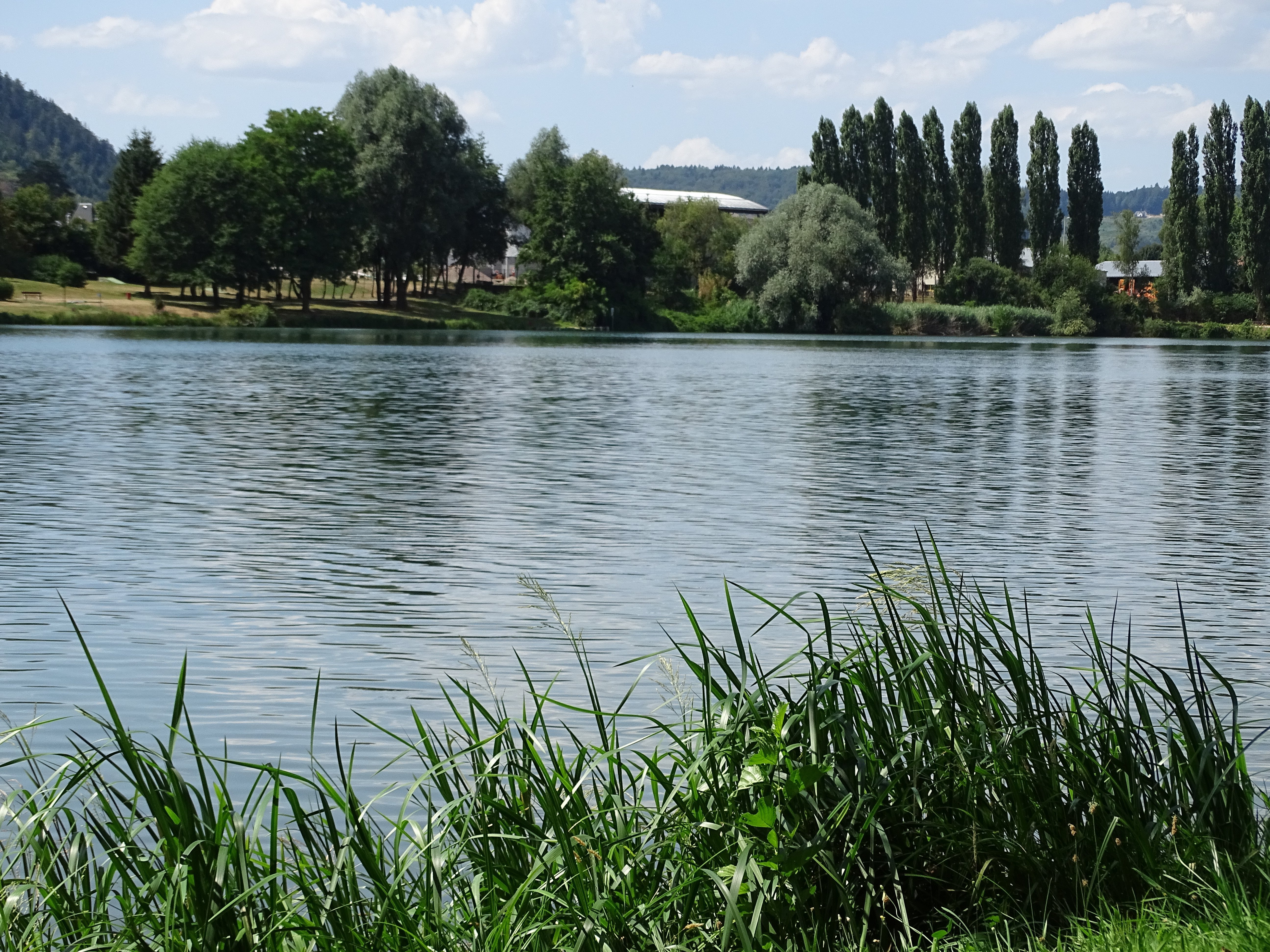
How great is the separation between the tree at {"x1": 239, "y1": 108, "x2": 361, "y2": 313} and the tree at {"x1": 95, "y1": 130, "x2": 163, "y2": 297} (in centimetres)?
958

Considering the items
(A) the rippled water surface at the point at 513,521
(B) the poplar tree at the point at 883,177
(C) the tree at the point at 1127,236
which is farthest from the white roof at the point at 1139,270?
(A) the rippled water surface at the point at 513,521

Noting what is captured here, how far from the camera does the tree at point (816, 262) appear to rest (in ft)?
262

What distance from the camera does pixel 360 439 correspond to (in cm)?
2348

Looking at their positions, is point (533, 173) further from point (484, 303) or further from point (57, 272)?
point (57, 272)

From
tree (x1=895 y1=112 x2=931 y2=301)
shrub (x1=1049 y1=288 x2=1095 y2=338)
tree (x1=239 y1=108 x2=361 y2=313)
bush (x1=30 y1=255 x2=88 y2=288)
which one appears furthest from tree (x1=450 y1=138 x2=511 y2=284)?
shrub (x1=1049 y1=288 x2=1095 y2=338)

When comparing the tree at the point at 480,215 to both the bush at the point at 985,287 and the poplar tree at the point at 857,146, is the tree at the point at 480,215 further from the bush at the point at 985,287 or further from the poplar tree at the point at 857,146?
the bush at the point at 985,287

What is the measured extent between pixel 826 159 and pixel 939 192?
787cm

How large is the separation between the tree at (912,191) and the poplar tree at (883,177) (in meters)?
0.51

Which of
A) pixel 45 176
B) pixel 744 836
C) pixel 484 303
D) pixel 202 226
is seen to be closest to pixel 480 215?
pixel 484 303

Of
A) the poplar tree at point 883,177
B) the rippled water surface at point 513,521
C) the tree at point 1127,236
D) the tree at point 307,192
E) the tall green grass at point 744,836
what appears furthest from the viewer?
the tree at point 1127,236

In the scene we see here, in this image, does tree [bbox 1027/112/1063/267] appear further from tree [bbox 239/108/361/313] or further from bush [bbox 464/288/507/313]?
tree [bbox 239/108/361/313]

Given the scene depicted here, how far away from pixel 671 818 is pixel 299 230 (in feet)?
259

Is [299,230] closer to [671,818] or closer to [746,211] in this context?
[671,818]

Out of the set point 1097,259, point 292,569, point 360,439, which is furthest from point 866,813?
point 1097,259
